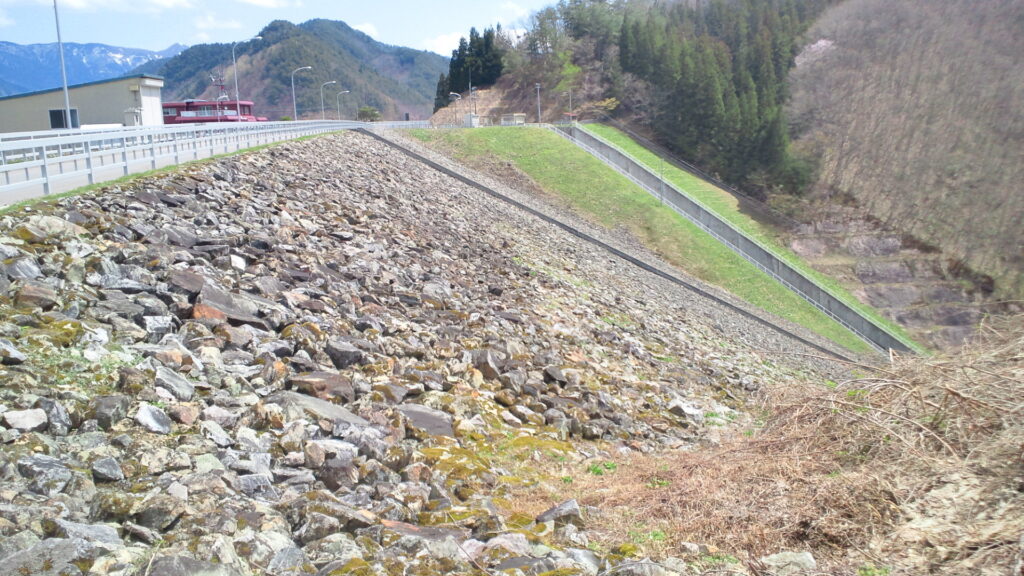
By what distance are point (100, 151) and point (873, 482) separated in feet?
52.6

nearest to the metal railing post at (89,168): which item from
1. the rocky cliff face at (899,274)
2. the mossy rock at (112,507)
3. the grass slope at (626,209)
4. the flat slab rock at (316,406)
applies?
the flat slab rock at (316,406)

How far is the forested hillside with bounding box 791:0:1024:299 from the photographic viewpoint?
59844 mm

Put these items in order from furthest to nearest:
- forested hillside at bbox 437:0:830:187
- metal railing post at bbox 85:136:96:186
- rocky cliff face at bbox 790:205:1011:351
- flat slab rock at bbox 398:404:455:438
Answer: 1. forested hillside at bbox 437:0:830:187
2. rocky cliff face at bbox 790:205:1011:351
3. metal railing post at bbox 85:136:96:186
4. flat slab rock at bbox 398:404:455:438

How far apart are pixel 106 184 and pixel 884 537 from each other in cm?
1434

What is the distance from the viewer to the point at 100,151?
51.3ft

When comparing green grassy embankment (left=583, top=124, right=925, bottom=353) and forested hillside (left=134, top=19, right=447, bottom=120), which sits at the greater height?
forested hillside (left=134, top=19, right=447, bottom=120)

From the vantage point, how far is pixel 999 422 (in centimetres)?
577

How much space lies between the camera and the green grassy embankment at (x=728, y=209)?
4188 centimetres

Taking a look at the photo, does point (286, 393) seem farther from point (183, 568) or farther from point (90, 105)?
point (90, 105)

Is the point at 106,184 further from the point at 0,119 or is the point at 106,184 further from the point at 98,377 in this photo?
the point at 0,119

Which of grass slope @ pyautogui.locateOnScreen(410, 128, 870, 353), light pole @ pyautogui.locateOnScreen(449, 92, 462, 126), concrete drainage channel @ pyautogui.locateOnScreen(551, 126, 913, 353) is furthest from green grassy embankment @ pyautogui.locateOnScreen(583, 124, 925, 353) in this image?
light pole @ pyautogui.locateOnScreen(449, 92, 462, 126)

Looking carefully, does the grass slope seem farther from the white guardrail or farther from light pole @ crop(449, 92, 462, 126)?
light pole @ crop(449, 92, 462, 126)

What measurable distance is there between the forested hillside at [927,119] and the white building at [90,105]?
53492mm

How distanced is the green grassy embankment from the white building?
34978mm
